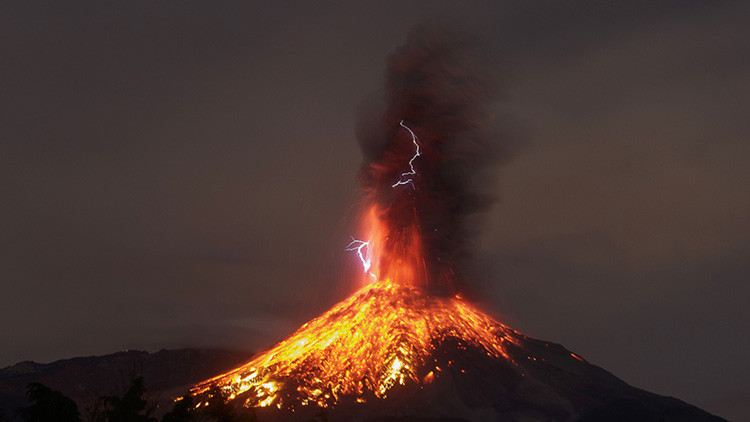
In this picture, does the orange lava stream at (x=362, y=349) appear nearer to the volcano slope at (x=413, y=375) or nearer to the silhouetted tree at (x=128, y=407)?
the volcano slope at (x=413, y=375)

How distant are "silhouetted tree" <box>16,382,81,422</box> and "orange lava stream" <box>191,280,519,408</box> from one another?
253 feet

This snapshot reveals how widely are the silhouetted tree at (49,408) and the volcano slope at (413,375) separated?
248ft

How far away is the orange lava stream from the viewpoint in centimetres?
11413

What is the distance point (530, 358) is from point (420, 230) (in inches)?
1676

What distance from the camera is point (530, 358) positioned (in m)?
140

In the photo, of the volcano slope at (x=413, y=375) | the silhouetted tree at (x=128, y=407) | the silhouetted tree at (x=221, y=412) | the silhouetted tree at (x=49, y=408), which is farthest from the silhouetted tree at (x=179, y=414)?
the volcano slope at (x=413, y=375)

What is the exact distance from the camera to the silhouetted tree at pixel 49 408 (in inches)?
1194

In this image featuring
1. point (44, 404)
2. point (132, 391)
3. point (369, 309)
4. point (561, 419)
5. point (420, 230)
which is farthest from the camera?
point (369, 309)

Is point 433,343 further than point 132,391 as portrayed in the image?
Yes

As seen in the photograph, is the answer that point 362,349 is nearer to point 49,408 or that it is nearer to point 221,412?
point 221,412

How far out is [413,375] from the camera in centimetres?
11875

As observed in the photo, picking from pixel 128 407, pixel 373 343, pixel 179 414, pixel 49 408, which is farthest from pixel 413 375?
pixel 49 408

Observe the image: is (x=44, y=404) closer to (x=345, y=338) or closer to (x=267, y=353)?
(x=345, y=338)

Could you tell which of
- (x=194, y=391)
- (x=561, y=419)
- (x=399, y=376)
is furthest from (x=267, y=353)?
(x=561, y=419)
